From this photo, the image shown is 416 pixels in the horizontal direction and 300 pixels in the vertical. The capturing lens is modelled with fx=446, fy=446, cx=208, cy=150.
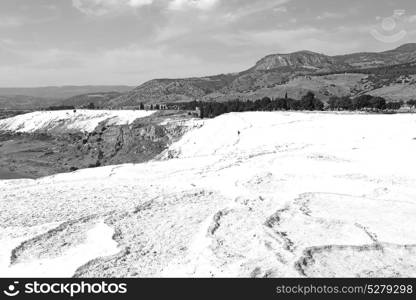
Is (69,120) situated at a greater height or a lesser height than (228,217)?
lesser

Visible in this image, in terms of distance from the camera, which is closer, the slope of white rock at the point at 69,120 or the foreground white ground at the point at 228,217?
the foreground white ground at the point at 228,217

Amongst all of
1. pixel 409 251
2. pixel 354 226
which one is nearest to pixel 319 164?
pixel 354 226

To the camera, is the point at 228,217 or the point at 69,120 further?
the point at 69,120

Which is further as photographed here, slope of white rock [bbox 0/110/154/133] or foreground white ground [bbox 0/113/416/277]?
slope of white rock [bbox 0/110/154/133]
